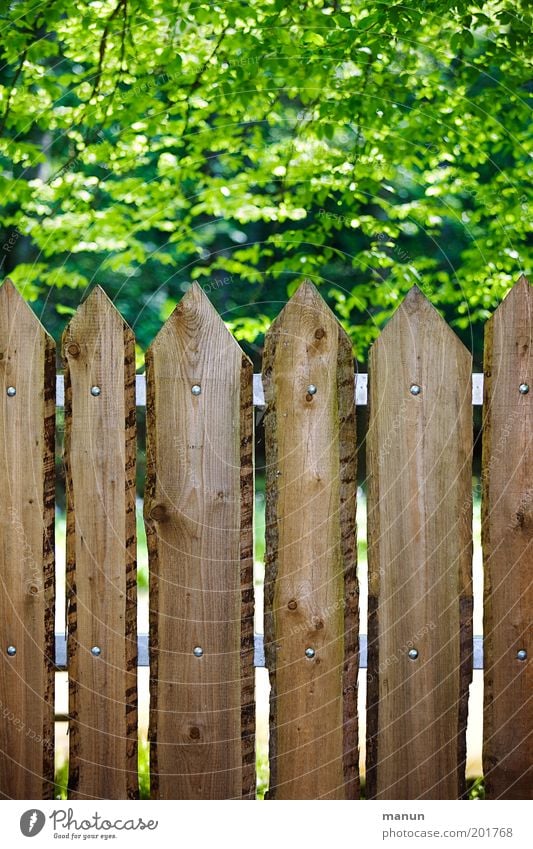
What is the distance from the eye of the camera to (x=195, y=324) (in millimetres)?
1690

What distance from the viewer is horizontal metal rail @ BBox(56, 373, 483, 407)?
5.67 feet

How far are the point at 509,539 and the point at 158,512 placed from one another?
2.68 ft

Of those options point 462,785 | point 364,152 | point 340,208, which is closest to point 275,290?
point 340,208

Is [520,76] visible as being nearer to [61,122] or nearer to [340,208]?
[340,208]

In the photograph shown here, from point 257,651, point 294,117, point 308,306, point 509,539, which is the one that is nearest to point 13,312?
point 308,306

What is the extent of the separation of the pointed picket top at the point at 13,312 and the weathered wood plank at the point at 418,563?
2.63 feet

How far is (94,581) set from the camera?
174 centimetres

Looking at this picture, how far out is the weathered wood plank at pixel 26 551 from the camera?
1739mm

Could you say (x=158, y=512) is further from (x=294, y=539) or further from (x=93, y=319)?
(x=93, y=319)

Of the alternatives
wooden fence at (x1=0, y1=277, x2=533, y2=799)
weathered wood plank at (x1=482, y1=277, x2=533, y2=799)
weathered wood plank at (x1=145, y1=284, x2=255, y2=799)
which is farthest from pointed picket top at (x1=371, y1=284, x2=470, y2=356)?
weathered wood plank at (x1=145, y1=284, x2=255, y2=799)

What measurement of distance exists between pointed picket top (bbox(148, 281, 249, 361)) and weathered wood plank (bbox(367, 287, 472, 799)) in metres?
0.35

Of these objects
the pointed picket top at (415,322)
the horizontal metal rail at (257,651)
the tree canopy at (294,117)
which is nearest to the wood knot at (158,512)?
the horizontal metal rail at (257,651)

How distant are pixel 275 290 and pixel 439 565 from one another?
8.49 feet

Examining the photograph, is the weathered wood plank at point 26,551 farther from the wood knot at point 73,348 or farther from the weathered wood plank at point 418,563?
the weathered wood plank at point 418,563
